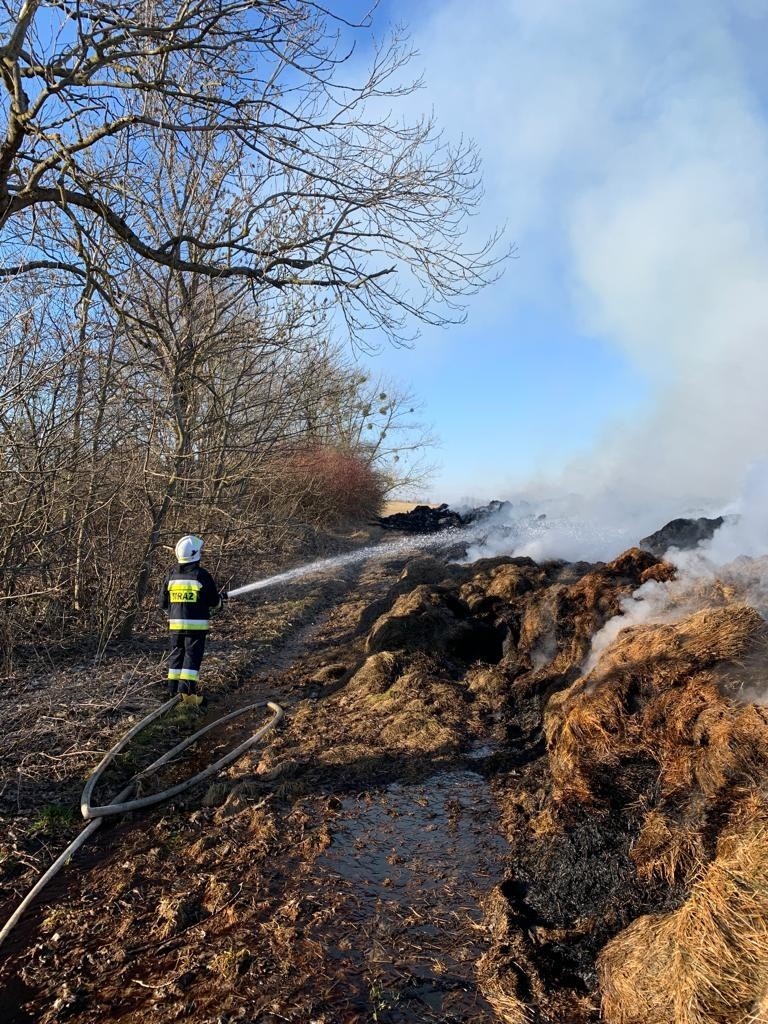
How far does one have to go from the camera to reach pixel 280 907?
3.82 metres

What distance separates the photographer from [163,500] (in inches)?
372

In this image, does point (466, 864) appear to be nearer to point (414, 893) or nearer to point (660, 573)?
point (414, 893)

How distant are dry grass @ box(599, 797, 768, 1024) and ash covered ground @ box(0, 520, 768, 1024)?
0.01m

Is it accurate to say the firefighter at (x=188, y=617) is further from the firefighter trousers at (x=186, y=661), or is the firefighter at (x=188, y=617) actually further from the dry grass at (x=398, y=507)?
the dry grass at (x=398, y=507)

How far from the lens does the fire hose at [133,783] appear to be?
13.1 ft

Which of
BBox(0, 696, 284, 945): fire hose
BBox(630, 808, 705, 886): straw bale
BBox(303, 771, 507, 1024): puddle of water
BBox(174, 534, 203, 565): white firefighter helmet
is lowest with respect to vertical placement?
BBox(303, 771, 507, 1024): puddle of water

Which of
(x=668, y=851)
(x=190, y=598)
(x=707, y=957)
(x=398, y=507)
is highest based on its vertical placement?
(x=398, y=507)

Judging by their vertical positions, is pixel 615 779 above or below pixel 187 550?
below

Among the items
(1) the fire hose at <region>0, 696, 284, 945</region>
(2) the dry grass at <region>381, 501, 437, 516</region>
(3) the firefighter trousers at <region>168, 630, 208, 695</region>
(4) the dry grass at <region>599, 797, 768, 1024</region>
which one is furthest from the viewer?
(2) the dry grass at <region>381, 501, 437, 516</region>

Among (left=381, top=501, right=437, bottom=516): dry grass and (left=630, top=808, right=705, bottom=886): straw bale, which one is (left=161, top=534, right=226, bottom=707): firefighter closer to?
(left=630, top=808, right=705, bottom=886): straw bale

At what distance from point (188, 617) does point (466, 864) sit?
4.47 meters

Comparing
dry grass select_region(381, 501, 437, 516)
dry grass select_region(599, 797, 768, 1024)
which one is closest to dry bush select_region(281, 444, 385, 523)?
dry grass select_region(381, 501, 437, 516)

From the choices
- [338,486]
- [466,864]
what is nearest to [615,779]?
[466,864]

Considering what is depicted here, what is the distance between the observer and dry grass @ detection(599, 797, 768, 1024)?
2.58m
